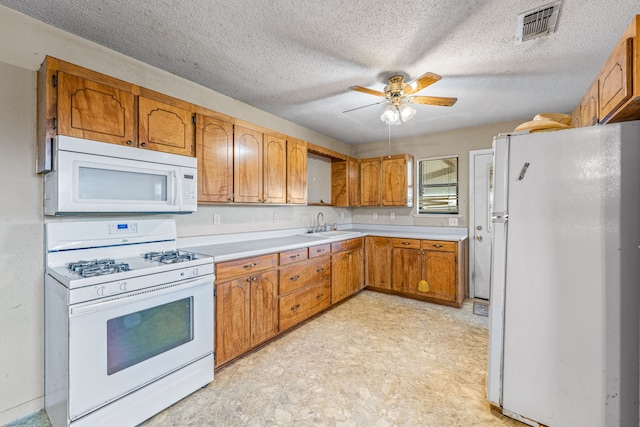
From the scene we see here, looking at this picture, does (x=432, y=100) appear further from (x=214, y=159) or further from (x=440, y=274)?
(x=440, y=274)

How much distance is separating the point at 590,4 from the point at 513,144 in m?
0.87

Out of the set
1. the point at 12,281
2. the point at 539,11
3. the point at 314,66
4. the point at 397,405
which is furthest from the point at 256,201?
the point at 539,11

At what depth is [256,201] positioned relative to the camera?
2768 mm

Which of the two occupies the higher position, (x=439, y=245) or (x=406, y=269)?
(x=439, y=245)

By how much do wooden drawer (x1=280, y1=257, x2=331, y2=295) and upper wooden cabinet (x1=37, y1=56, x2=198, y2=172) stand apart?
4.73 ft

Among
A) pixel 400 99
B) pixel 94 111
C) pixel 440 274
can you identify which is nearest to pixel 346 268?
pixel 440 274

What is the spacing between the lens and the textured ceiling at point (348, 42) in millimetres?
1597

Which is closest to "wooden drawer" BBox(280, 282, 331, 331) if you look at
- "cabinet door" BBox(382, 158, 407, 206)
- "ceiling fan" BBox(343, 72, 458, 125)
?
"cabinet door" BBox(382, 158, 407, 206)

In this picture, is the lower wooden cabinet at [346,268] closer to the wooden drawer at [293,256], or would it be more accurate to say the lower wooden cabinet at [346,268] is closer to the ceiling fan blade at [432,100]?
the wooden drawer at [293,256]

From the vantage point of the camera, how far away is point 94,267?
1570mm

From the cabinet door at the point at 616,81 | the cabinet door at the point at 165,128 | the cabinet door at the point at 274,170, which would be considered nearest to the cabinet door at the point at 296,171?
the cabinet door at the point at 274,170

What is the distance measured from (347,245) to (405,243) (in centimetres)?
82

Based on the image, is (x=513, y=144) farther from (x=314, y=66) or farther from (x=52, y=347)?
(x=52, y=347)

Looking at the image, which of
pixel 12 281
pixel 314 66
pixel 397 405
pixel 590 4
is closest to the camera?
pixel 590 4
